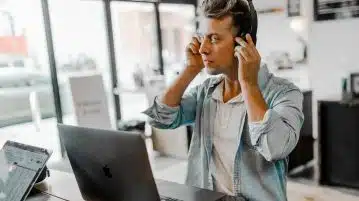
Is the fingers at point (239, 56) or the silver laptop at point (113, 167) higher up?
the fingers at point (239, 56)

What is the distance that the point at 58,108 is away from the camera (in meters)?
4.65

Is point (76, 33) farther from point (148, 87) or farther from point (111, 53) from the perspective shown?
point (148, 87)

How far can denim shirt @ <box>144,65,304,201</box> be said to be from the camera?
986 millimetres

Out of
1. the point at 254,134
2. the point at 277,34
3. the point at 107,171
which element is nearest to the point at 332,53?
the point at 277,34

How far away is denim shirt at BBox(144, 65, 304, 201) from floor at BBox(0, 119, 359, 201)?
0.71 m

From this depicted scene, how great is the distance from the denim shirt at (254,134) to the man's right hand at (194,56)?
0.29ft

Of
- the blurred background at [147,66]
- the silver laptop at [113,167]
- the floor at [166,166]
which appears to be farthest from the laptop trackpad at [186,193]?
the blurred background at [147,66]

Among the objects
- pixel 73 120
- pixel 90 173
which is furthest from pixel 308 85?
pixel 90 173

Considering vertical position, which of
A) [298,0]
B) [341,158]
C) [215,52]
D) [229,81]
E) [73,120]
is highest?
[298,0]

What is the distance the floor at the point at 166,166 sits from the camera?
3.28 metres

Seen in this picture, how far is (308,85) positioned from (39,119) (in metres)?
3.81

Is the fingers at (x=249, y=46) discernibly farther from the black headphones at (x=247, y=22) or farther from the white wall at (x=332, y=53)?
the white wall at (x=332, y=53)

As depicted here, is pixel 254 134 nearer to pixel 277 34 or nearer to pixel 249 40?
pixel 249 40

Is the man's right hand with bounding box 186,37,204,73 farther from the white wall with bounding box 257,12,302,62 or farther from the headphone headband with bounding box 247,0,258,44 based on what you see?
the white wall with bounding box 257,12,302,62
